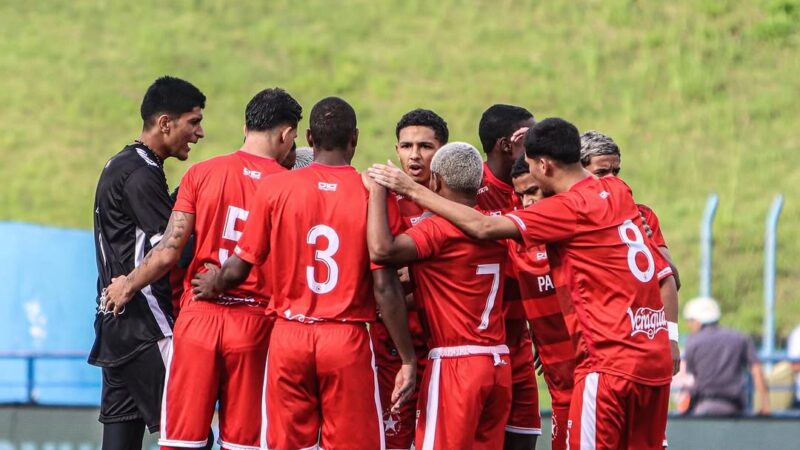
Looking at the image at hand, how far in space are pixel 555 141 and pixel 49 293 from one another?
1543cm

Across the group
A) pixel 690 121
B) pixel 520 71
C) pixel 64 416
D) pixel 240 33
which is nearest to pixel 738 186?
pixel 690 121

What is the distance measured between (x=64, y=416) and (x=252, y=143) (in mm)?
5111

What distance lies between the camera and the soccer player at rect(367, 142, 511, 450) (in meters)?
7.21

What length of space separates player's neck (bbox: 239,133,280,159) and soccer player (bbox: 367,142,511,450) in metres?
0.87

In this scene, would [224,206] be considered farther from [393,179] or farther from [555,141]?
[555,141]

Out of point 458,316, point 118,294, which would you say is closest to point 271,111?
point 118,294

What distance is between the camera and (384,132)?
125ft

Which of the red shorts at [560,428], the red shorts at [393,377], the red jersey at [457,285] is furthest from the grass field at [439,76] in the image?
the red jersey at [457,285]

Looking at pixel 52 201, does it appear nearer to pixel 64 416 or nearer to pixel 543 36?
pixel 543 36

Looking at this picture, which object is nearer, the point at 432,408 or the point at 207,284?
the point at 432,408

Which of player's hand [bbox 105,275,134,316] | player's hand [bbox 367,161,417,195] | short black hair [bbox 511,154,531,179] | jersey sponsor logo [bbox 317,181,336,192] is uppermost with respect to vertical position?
short black hair [bbox 511,154,531,179]

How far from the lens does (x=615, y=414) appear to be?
7062 mm

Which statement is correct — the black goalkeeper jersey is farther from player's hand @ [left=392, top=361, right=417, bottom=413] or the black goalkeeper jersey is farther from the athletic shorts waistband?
the athletic shorts waistband

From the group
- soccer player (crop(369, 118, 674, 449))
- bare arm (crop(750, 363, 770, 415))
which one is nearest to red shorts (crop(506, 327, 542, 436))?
soccer player (crop(369, 118, 674, 449))
